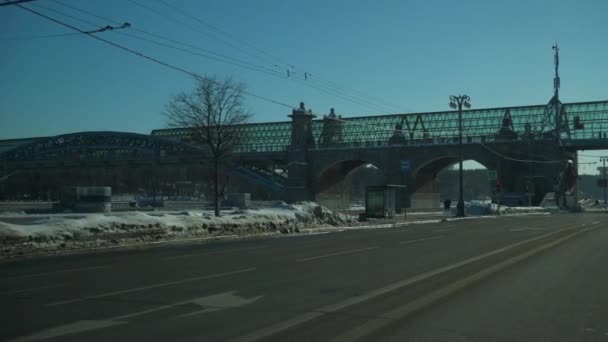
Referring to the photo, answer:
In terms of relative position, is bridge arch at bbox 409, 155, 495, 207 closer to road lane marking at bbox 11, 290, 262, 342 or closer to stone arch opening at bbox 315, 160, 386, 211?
stone arch opening at bbox 315, 160, 386, 211

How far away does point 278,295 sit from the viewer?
9.12 meters

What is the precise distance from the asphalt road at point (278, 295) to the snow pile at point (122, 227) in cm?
239

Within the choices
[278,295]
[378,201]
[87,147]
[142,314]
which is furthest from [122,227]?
[87,147]

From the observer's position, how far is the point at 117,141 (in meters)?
126

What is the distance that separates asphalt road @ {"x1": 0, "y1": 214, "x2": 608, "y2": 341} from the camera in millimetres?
6777

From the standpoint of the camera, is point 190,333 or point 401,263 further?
point 401,263

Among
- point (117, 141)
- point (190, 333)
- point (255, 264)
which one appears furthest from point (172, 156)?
point (190, 333)

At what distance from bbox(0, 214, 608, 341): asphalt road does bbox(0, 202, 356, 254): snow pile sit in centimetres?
239

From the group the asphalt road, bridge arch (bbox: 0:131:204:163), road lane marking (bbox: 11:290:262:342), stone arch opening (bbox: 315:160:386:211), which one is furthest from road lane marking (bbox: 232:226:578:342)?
bridge arch (bbox: 0:131:204:163)

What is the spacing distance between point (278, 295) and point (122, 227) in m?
13.1

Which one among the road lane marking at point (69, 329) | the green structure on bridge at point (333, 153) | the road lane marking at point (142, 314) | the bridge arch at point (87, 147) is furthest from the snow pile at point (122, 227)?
the bridge arch at point (87, 147)

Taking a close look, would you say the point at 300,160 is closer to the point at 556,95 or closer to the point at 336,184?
the point at 336,184

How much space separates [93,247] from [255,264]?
758cm

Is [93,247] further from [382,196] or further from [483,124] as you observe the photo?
[483,124]
